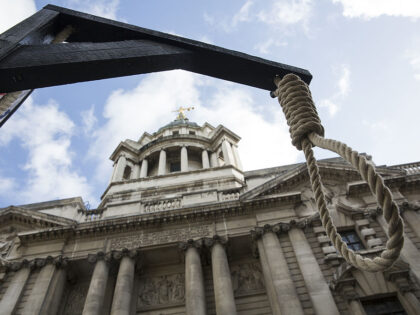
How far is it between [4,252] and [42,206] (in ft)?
14.7

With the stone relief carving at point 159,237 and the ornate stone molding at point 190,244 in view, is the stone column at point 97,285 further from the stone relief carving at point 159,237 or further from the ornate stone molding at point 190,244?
the ornate stone molding at point 190,244

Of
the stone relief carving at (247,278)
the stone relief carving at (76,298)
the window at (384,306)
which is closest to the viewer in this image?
the window at (384,306)

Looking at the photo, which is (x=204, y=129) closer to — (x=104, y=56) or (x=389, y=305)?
(x=389, y=305)

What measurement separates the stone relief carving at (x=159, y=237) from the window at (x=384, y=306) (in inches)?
293

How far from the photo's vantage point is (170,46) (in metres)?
3.71

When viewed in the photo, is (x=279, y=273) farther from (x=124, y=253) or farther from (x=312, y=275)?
(x=124, y=253)

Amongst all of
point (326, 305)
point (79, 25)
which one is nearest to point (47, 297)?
point (326, 305)

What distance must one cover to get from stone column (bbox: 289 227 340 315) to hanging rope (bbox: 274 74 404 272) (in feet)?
36.0

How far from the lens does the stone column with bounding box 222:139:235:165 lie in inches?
1073

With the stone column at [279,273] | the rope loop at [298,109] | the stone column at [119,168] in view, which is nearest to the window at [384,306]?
the stone column at [279,273]

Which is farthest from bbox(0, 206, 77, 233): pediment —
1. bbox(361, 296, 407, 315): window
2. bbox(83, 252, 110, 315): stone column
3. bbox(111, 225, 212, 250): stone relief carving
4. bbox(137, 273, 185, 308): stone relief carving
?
bbox(361, 296, 407, 315): window

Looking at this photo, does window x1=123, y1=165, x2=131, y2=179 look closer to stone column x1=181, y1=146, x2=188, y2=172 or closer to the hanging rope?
stone column x1=181, y1=146, x2=188, y2=172

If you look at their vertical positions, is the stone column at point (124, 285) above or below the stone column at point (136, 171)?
below

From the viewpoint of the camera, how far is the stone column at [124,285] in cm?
1328
